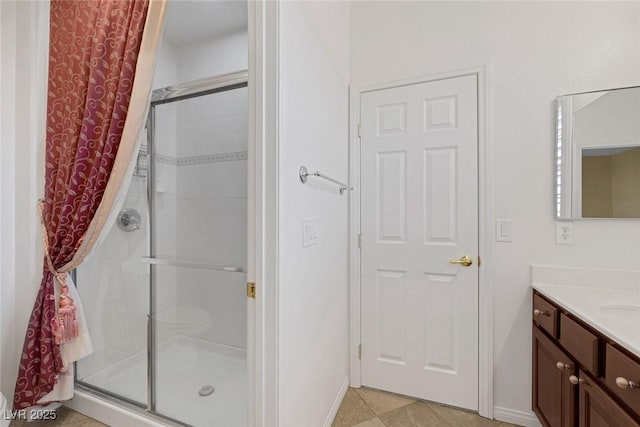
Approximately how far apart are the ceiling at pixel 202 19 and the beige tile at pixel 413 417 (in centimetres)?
269

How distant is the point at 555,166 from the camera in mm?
1610

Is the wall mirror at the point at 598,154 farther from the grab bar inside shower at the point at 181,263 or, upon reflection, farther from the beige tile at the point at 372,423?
the grab bar inside shower at the point at 181,263

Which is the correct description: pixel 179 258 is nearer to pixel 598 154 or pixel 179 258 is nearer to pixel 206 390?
pixel 206 390

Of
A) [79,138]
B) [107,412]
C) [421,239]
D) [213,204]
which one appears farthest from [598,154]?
[107,412]

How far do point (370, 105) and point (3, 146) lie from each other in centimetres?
215

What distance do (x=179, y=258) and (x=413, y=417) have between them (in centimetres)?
182

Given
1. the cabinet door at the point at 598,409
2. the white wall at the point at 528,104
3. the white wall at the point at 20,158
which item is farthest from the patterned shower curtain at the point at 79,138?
the cabinet door at the point at 598,409

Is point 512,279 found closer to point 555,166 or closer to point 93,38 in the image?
point 555,166

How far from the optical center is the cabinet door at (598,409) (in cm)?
91

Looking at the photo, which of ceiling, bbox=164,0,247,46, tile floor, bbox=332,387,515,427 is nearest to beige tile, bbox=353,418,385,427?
tile floor, bbox=332,387,515,427

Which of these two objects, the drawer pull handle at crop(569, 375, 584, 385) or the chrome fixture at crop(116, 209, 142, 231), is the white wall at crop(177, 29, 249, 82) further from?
the drawer pull handle at crop(569, 375, 584, 385)

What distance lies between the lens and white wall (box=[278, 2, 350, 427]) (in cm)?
115

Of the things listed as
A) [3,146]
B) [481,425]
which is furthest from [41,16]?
[481,425]

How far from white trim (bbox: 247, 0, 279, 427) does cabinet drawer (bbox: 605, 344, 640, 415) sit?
113 centimetres
